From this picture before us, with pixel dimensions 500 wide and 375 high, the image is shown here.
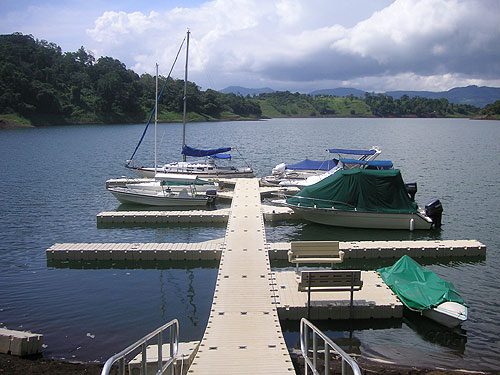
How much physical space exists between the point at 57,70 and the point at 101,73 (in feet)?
45.8

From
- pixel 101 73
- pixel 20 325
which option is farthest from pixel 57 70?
pixel 20 325

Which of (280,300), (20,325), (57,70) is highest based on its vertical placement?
(57,70)

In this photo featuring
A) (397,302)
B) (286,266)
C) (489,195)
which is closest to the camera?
(397,302)

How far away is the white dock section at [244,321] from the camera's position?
412 inches

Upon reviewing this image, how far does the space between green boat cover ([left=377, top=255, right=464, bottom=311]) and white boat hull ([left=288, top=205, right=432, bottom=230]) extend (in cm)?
943

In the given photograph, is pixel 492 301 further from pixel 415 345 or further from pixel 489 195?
pixel 489 195

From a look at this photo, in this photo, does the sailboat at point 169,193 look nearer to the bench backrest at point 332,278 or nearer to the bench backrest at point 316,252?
the bench backrest at point 316,252

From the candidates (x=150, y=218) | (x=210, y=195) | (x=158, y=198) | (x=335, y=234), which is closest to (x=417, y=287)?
(x=335, y=234)

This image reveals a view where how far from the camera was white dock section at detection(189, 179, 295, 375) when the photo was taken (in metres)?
10.5

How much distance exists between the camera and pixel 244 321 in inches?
503

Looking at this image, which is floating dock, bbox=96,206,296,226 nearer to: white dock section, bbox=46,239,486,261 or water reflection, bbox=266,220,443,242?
water reflection, bbox=266,220,443,242

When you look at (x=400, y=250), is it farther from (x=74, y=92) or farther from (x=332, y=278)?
(x=74, y=92)

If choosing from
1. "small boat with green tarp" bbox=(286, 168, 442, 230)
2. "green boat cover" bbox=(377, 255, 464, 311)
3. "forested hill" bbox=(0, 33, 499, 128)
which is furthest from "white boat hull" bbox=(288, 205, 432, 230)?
"forested hill" bbox=(0, 33, 499, 128)

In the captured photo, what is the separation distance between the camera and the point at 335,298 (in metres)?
15.7
